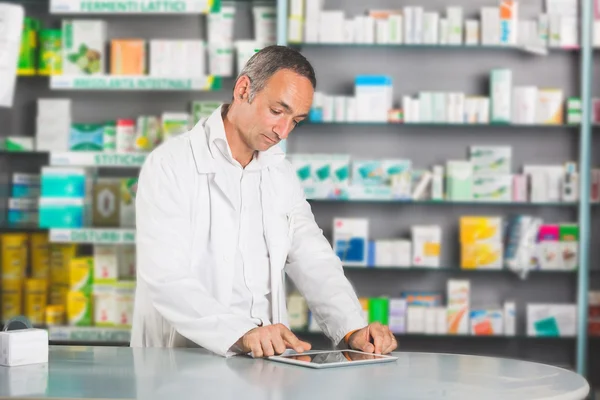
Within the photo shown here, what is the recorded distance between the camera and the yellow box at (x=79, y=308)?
4742 millimetres

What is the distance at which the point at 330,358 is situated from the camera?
214cm

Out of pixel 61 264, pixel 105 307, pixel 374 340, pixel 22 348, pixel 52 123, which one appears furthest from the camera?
pixel 61 264

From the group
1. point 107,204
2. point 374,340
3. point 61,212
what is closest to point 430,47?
point 107,204

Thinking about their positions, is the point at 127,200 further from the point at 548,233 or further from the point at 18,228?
the point at 548,233

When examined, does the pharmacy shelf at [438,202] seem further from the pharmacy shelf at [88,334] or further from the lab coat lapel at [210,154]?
the lab coat lapel at [210,154]

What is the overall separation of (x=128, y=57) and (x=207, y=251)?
252 cm

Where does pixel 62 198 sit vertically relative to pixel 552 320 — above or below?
above

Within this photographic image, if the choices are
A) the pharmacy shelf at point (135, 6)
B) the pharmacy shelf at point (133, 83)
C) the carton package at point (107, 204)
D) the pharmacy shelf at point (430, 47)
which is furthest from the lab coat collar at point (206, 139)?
the pharmacy shelf at point (430, 47)

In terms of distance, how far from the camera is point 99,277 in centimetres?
472

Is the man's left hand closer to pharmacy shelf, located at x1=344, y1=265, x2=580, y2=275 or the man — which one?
the man

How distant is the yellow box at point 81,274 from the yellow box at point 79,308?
0.03 metres

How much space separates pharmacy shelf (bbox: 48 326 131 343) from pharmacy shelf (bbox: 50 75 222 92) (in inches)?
52.3

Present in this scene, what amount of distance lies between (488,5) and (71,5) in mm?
2408

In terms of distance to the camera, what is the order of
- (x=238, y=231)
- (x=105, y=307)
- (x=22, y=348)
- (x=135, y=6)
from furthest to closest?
(x=105, y=307) < (x=135, y=6) < (x=238, y=231) < (x=22, y=348)
